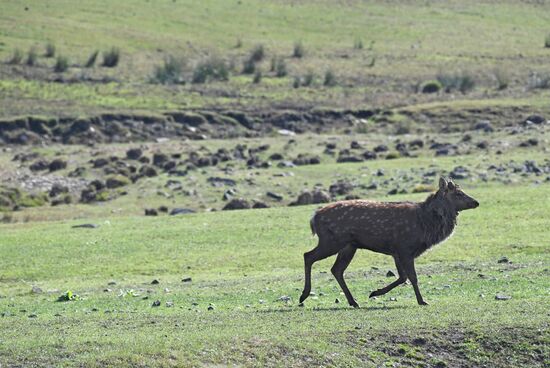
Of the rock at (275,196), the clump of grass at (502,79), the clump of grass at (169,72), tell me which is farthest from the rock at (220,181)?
the clump of grass at (502,79)

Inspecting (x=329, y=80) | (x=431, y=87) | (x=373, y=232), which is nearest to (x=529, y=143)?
(x=431, y=87)

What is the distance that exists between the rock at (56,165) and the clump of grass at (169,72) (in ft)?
75.7

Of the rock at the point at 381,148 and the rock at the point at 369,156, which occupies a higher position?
the rock at the point at 369,156

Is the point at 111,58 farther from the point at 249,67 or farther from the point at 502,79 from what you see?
the point at 502,79

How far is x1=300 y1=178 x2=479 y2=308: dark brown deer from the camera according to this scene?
22141 millimetres

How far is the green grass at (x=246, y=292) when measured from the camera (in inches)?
723

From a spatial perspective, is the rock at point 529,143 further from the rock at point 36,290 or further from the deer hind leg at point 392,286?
the deer hind leg at point 392,286

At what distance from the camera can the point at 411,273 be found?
21.8 m

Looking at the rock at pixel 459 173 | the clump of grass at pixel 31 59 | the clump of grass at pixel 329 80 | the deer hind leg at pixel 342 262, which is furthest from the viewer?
the clump of grass at pixel 31 59

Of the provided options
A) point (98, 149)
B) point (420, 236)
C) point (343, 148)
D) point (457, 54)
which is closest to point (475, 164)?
point (343, 148)

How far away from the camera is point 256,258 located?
106 feet

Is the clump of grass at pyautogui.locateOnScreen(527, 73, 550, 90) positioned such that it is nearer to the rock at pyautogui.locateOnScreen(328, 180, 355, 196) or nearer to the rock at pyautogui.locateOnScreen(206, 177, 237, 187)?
the rock at pyautogui.locateOnScreen(328, 180, 355, 196)

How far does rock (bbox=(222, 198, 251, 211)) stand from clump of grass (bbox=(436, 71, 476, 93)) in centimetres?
3615

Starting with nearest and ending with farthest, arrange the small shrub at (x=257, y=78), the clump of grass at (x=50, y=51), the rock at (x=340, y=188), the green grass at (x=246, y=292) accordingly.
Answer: the green grass at (x=246, y=292) → the rock at (x=340, y=188) → the small shrub at (x=257, y=78) → the clump of grass at (x=50, y=51)
